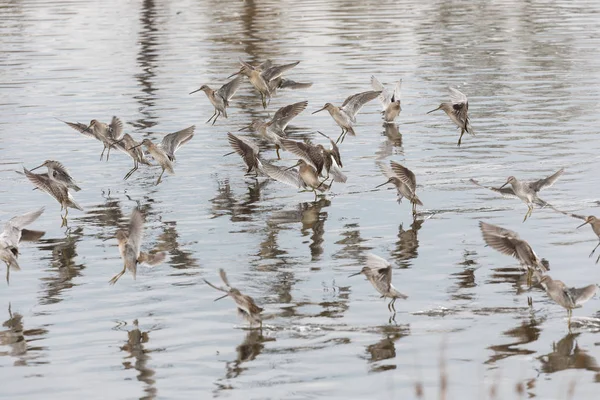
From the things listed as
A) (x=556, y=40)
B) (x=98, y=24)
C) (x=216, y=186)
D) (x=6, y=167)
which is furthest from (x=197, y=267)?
(x=98, y=24)

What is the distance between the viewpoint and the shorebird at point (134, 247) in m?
12.2

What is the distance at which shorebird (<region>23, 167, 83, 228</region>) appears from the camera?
15.6 metres

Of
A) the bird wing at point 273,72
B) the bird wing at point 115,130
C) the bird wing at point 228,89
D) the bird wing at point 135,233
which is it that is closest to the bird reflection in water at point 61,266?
the bird wing at point 135,233

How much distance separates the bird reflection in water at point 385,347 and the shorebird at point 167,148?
7232 mm

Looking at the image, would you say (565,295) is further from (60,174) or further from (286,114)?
(286,114)

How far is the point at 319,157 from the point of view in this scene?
659 inches

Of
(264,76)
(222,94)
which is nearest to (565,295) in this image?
(222,94)

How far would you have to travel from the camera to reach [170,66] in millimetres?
31953

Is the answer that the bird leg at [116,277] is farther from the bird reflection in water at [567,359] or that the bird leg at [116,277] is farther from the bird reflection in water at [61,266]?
the bird reflection in water at [567,359]

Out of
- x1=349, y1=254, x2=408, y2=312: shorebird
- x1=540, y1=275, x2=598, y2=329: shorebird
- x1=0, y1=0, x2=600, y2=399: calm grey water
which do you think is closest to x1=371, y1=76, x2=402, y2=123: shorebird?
x1=0, y1=0, x2=600, y2=399: calm grey water

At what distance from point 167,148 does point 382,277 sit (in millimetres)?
7074

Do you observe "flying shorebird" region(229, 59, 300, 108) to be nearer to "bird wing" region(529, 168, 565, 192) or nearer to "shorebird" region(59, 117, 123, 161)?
"shorebird" region(59, 117, 123, 161)

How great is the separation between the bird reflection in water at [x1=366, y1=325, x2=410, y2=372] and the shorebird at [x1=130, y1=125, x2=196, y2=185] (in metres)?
7.23

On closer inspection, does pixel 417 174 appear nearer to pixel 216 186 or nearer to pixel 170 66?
pixel 216 186
